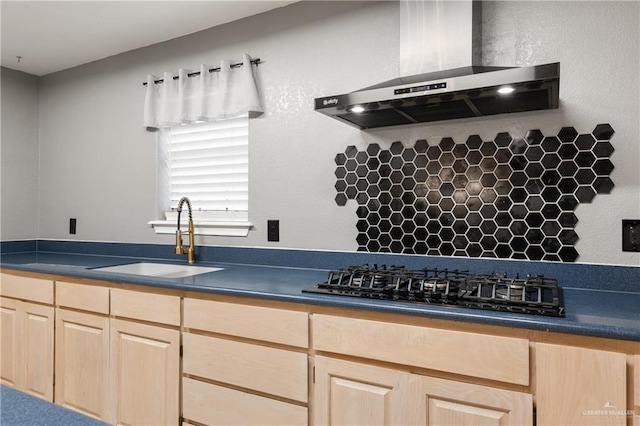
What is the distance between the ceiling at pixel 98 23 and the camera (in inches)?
97.2

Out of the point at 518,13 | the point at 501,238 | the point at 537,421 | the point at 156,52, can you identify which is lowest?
the point at 537,421

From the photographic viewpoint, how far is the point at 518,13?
76.5 inches

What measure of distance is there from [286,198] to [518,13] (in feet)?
4.72

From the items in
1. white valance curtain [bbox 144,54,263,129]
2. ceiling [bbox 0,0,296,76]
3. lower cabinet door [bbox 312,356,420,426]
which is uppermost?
ceiling [bbox 0,0,296,76]

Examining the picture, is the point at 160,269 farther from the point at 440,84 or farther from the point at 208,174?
the point at 440,84

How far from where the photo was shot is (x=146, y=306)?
2.06 metres

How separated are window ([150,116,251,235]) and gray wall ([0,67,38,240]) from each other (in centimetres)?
133

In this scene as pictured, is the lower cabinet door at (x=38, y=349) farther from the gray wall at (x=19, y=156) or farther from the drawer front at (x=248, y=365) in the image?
the gray wall at (x=19, y=156)

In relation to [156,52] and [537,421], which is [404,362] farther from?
[156,52]

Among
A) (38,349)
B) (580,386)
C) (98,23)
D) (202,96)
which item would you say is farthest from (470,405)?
(98,23)

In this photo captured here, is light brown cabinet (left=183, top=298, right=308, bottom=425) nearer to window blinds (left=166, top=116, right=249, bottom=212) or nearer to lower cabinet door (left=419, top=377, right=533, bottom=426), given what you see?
lower cabinet door (left=419, top=377, right=533, bottom=426)

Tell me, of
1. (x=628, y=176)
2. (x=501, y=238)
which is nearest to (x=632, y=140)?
(x=628, y=176)

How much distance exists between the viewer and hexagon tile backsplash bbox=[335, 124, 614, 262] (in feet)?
6.00

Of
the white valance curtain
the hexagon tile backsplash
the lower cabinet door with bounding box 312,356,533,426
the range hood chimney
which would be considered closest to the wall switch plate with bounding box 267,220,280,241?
the hexagon tile backsplash
